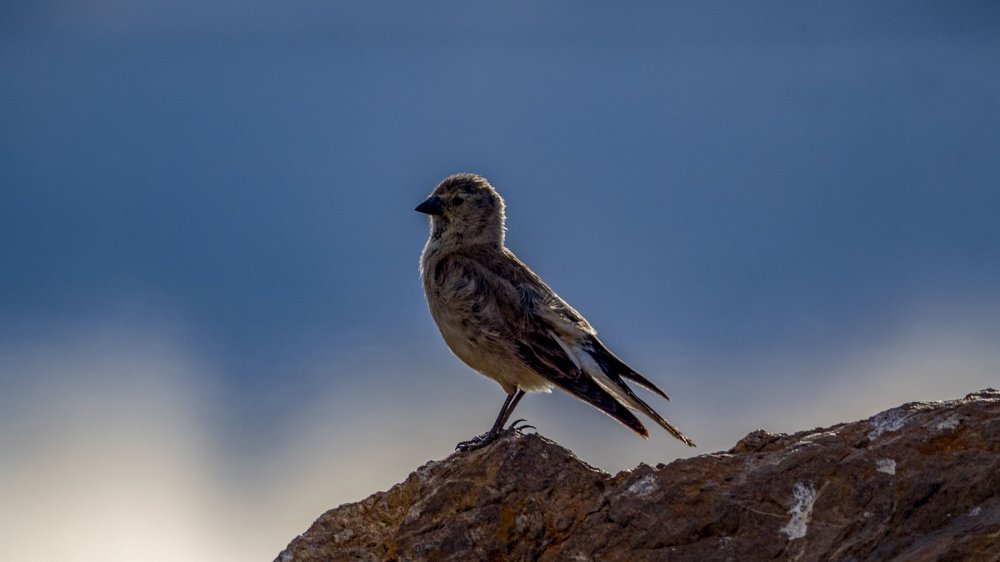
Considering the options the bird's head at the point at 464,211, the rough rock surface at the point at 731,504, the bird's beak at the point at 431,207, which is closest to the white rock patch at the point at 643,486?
the rough rock surface at the point at 731,504

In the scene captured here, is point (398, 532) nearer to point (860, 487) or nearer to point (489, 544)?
point (489, 544)

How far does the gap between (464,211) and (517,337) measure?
1599 mm

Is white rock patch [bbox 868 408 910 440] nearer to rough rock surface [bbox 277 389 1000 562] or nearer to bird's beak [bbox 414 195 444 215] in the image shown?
rough rock surface [bbox 277 389 1000 562]

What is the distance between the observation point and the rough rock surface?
203 inches

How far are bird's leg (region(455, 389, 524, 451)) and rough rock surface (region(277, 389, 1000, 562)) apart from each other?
0.64 meters

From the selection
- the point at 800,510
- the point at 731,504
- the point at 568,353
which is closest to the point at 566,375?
the point at 568,353

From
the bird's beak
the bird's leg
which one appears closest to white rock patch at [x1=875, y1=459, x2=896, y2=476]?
the bird's leg

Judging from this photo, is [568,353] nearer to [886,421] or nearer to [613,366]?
[613,366]

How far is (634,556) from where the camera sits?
547 centimetres

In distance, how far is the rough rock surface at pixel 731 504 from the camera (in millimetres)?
A: 5148

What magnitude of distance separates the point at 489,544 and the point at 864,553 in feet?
6.16

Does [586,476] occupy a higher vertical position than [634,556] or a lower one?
higher

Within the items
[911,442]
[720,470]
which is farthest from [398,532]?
[911,442]

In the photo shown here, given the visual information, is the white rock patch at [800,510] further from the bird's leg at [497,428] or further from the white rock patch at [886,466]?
the bird's leg at [497,428]
